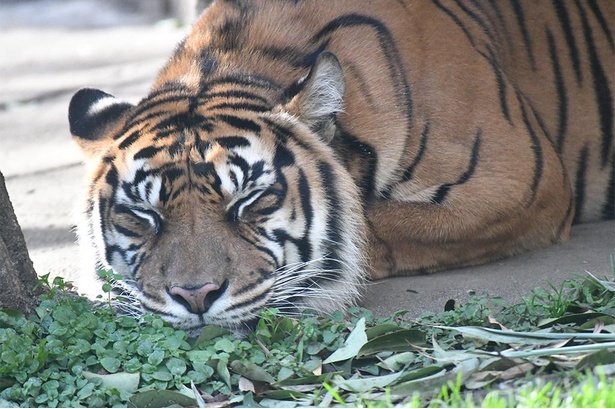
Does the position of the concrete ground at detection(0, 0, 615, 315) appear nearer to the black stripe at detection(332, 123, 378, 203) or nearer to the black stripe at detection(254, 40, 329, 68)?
the black stripe at detection(332, 123, 378, 203)

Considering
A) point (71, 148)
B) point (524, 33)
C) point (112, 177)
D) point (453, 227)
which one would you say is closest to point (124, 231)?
point (112, 177)

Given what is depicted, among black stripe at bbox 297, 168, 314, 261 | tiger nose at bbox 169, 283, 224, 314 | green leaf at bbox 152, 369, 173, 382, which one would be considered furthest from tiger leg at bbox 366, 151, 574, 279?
green leaf at bbox 152, 369, 173, 382

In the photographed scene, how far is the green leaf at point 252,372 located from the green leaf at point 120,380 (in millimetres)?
306

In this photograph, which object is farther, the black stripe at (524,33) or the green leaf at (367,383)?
the black stripe at (524,33)

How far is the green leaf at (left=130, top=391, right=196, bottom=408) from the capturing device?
3.03 metres

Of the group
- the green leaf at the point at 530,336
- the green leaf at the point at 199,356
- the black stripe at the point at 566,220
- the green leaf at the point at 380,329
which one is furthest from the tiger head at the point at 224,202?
the black stripe at the point at 566,220

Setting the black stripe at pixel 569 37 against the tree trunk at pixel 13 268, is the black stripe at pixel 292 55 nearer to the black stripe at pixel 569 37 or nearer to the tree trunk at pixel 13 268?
the tree trunk at pixel 13 268

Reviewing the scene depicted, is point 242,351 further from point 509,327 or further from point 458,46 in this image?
point 458,46

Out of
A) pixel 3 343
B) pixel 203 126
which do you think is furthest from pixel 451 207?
pixel 3 343

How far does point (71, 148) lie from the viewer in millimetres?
6625

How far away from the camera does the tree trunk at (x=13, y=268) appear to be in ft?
11.4

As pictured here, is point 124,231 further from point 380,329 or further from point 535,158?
point 535,158

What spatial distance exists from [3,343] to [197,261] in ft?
2.10

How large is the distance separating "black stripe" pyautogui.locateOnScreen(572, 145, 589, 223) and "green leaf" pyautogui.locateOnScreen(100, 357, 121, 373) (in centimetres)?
247
